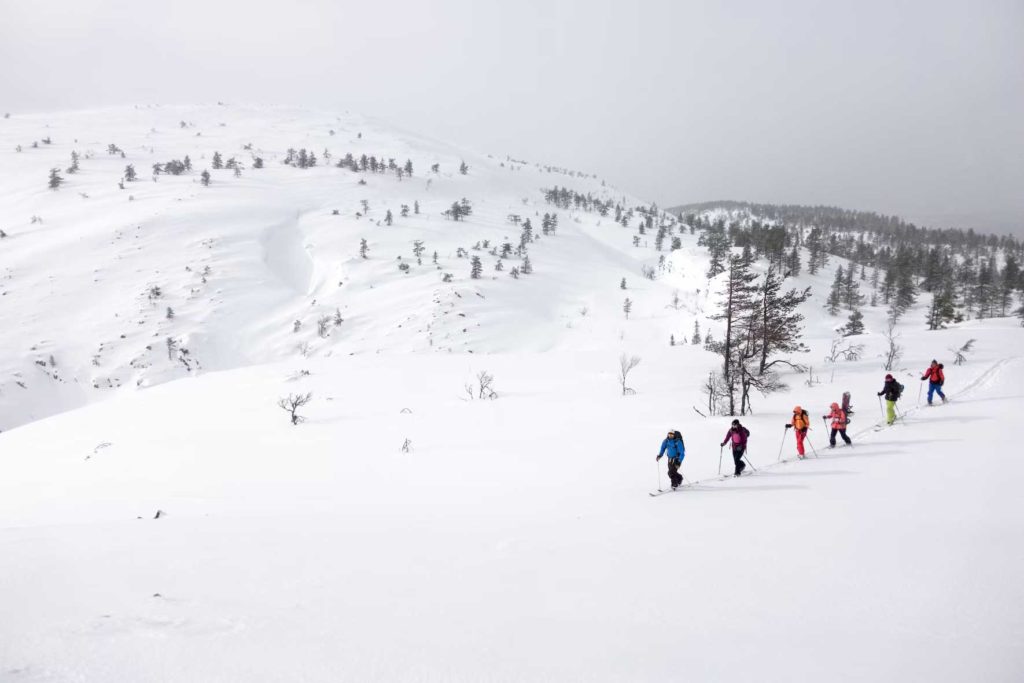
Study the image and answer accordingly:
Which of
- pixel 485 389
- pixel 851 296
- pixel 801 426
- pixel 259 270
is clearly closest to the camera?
pixel 801 426

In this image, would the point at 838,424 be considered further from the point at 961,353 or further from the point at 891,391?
the point at 961,353

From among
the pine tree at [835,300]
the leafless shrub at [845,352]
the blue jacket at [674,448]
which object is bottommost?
the pine tree at [835,300]

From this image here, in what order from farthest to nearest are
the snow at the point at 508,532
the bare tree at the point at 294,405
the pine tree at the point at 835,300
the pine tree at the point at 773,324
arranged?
the pine tree at the point at 835,300 → the pine tree at the point at 773,324 → the bare tree at the point at 294,405 → the snow at the point at 508,532

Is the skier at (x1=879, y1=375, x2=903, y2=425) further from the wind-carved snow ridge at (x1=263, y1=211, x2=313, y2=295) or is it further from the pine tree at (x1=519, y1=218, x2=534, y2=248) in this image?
the pine tree at (x1=519, y1=218, x2=534, y2=248)

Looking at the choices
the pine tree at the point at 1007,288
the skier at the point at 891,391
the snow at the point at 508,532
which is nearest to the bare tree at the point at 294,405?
the snow at the point at 508,532

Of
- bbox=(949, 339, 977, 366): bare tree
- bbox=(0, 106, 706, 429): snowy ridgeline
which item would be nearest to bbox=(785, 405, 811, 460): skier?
bbox=(949, 339, 977, 366): bare tree

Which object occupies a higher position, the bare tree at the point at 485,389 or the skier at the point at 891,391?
the skier at the point at 891,391

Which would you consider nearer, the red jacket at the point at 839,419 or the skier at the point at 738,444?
the skier at the point at 738,444

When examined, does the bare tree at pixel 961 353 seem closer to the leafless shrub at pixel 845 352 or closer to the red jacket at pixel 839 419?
the leafless shrub at pixel 845 352

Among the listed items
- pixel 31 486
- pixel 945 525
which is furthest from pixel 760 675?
pixel 31 486

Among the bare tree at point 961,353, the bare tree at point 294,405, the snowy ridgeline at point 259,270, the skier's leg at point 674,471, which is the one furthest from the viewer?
the snowy ridgeline at point 259,270

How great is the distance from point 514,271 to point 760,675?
79.5m

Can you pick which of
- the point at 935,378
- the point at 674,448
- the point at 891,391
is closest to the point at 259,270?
the point at 674,448

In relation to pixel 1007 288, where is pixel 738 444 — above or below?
above
